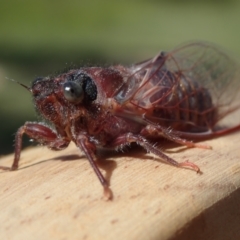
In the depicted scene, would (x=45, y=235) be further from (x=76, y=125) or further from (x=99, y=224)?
(x=76, y=125)

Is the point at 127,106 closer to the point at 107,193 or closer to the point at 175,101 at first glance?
the point at 175,101

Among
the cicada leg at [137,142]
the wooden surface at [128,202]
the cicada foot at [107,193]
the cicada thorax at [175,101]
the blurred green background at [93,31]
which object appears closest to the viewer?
the wooden surface at [128,202]

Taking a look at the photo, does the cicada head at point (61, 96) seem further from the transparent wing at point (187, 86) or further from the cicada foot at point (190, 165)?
the cicada foot at point (190, 165)

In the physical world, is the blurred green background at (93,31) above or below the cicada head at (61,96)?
below

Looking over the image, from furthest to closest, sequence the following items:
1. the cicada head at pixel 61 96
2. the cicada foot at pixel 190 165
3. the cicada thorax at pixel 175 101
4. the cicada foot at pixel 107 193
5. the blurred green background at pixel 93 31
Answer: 1. the blurred green background at pixel 93 31
2. the cicada thorax at pixel 175 101
3. the cicada head at pixel 61 96
4. the cicada foot at pixel 190 165
5. the cicada foot at pixel 107 193

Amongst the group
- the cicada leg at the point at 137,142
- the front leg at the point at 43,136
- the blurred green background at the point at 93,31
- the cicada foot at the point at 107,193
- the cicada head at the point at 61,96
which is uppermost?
the cicada foot at the point at 107,193

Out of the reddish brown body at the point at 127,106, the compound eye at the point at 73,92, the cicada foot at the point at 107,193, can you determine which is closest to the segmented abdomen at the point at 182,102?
the reddish brown body at the point at 127,106

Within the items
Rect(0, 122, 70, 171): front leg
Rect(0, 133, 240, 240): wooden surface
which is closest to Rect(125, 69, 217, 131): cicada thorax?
Rect(0, 122, 70, 171): front leg

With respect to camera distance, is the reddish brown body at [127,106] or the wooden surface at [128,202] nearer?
the wooden surface at [128,202]
